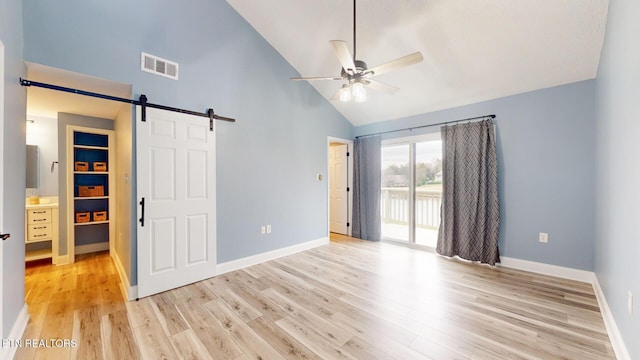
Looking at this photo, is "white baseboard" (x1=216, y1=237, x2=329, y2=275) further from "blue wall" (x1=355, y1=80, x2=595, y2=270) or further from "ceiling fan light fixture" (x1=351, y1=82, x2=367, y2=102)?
"blue wall" (x1=355, y1=80, x2=595, y2=270)

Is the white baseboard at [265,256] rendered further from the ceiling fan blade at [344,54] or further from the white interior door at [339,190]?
the ceiling fan blade at [344,54]

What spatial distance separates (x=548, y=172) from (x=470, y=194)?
934 mm

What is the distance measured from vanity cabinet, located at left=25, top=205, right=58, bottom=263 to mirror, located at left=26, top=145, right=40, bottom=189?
2.16 feet

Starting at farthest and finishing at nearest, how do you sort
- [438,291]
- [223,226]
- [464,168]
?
[464,168]
[223,226]
[438,291]

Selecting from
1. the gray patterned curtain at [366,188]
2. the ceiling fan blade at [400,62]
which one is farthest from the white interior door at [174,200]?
the gray patterned curtain at [366,188]

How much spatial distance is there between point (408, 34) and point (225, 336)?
3.72 meters

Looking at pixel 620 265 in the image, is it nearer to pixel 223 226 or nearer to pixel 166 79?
pixel 223 226

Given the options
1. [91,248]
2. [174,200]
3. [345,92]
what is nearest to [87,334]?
[174,200]

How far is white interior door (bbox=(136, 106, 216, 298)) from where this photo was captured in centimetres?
271

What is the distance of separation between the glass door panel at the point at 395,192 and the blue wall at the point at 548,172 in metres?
1.48

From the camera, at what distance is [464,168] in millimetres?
3807

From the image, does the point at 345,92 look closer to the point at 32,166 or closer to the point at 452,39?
the point at 452,39

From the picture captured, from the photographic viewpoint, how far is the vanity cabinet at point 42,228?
358cm

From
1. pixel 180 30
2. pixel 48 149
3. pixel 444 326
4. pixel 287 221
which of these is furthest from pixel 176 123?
pixel 444 326
